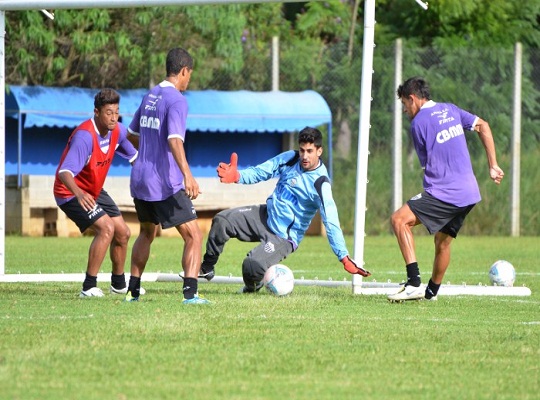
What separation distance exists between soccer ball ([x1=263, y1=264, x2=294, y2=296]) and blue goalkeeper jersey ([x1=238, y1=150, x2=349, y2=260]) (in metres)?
0.59

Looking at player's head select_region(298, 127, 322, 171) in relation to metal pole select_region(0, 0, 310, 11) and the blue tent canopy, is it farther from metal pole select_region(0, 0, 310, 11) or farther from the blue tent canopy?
the blue tent canopy

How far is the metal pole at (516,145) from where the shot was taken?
24344mm

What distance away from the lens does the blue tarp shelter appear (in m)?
23.9

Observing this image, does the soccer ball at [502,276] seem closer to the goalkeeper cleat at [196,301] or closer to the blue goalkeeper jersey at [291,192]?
the blue goalkeeper jersey at [291,192]

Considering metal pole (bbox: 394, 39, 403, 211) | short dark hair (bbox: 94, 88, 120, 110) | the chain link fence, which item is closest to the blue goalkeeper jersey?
short dark hair (bbox: 94, 88, 120, 110)

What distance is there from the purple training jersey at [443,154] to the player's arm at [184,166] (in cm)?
219

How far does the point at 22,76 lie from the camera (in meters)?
24.6

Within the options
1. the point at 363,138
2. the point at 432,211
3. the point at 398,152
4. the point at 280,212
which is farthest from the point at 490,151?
the point at 398,152

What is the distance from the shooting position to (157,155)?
10.7 meters

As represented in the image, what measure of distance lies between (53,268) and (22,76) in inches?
370

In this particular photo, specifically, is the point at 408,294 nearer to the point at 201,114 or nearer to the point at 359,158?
the point at 359,158

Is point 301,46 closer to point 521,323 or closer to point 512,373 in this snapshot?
point 521,323

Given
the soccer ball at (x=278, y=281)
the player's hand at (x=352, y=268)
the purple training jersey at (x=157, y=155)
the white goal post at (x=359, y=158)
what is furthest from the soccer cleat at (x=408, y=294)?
the purple training jersey at (x=157, y=155)

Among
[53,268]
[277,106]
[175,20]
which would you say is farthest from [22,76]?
[53,268]
